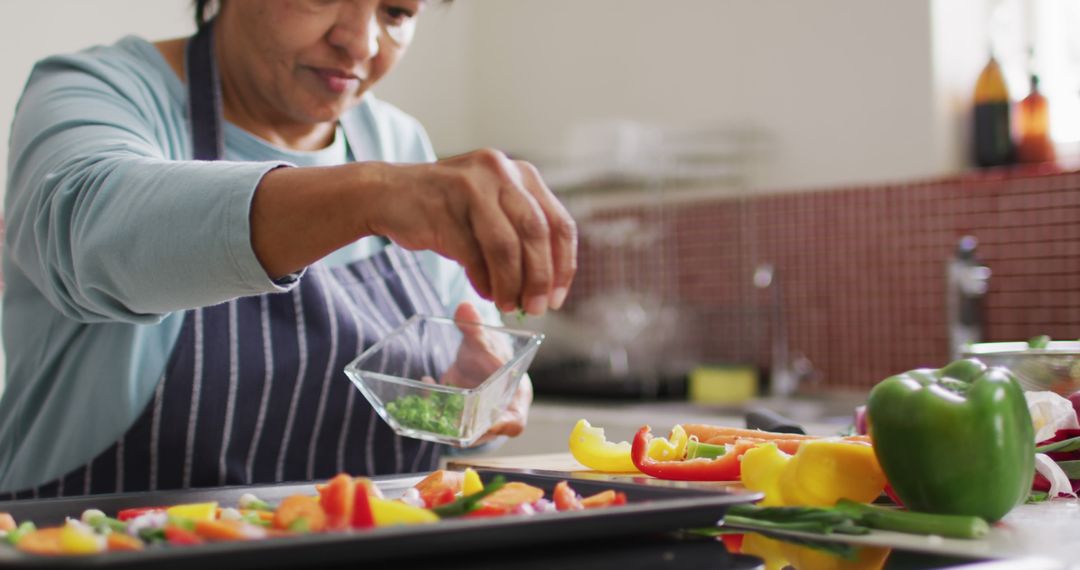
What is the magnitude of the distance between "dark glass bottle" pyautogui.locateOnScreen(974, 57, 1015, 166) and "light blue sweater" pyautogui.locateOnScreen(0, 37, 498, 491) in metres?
1.28

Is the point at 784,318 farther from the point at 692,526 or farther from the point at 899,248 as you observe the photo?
the point at 692,526

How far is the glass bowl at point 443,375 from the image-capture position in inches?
42.8

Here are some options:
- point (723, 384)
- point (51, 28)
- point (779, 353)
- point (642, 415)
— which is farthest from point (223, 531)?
point (51, 28)

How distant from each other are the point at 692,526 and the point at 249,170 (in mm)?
405

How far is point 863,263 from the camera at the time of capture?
2.59m

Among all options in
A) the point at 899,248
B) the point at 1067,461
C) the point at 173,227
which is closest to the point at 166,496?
the point at 173,227

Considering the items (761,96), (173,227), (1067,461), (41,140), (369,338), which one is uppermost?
(761,96)

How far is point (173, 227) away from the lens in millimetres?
854

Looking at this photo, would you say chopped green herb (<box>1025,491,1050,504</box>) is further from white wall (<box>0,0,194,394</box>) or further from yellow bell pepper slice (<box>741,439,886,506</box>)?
white wall (<box>0,0,194,394</box>)

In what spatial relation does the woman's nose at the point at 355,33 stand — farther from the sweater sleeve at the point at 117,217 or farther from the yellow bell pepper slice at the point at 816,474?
the yellow bell pepper slice at the point at 816,474

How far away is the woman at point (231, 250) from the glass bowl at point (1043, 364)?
0.53m

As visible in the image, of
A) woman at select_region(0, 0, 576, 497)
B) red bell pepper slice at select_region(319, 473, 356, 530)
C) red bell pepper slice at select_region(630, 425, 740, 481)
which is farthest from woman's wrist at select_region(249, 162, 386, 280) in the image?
red bell pepper slice at select_region(630, 425, 740, 481)

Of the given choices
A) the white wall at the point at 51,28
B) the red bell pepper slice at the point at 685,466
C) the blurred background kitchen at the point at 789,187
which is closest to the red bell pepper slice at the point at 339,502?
the red bell pepper slice at the point at 685,466

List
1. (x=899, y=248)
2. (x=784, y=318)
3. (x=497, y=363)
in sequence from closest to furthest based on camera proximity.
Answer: (x=497, y=363) < (x=899, y=248) < (x=784, y=318)
